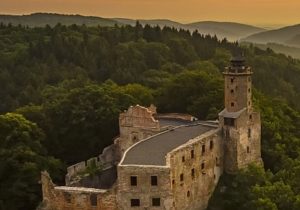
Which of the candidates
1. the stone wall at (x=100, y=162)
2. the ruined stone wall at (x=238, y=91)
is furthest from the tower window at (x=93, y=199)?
the ruined stone wall at (x=238, y=91)

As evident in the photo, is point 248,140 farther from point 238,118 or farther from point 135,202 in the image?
point 135,202

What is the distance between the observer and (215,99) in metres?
70.9

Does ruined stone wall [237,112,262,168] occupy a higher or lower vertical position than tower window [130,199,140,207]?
higher

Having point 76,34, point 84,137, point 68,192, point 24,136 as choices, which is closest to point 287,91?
point 76,34

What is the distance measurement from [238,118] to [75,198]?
18.1 meters

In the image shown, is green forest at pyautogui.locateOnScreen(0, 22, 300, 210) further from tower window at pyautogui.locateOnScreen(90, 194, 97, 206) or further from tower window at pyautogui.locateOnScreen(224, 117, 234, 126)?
tower window at pyautogui.locateOnScreen(90, 194, 97, 206)

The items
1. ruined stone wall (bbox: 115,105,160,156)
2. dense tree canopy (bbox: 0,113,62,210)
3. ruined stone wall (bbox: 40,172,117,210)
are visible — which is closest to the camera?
ruined stone wall (bbox: 40,172,117,210)

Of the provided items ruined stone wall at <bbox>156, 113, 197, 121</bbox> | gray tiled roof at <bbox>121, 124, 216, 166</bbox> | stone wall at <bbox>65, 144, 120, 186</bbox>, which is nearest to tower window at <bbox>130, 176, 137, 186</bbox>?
gray tiled roof at <bbox>121, 124, 216, 166</bbox>

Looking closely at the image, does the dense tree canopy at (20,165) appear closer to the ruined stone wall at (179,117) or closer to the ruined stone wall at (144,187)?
the ruined stone wall at (179,117)

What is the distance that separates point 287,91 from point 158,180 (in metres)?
84.0

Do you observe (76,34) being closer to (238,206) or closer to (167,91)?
(167,91)

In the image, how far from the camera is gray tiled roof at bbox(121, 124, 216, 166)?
154 feet

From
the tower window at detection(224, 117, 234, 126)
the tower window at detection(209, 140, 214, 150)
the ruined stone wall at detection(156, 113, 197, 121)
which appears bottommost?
the tower window at detection(209, 140, 214, 150)

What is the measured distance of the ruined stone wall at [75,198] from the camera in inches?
1875
